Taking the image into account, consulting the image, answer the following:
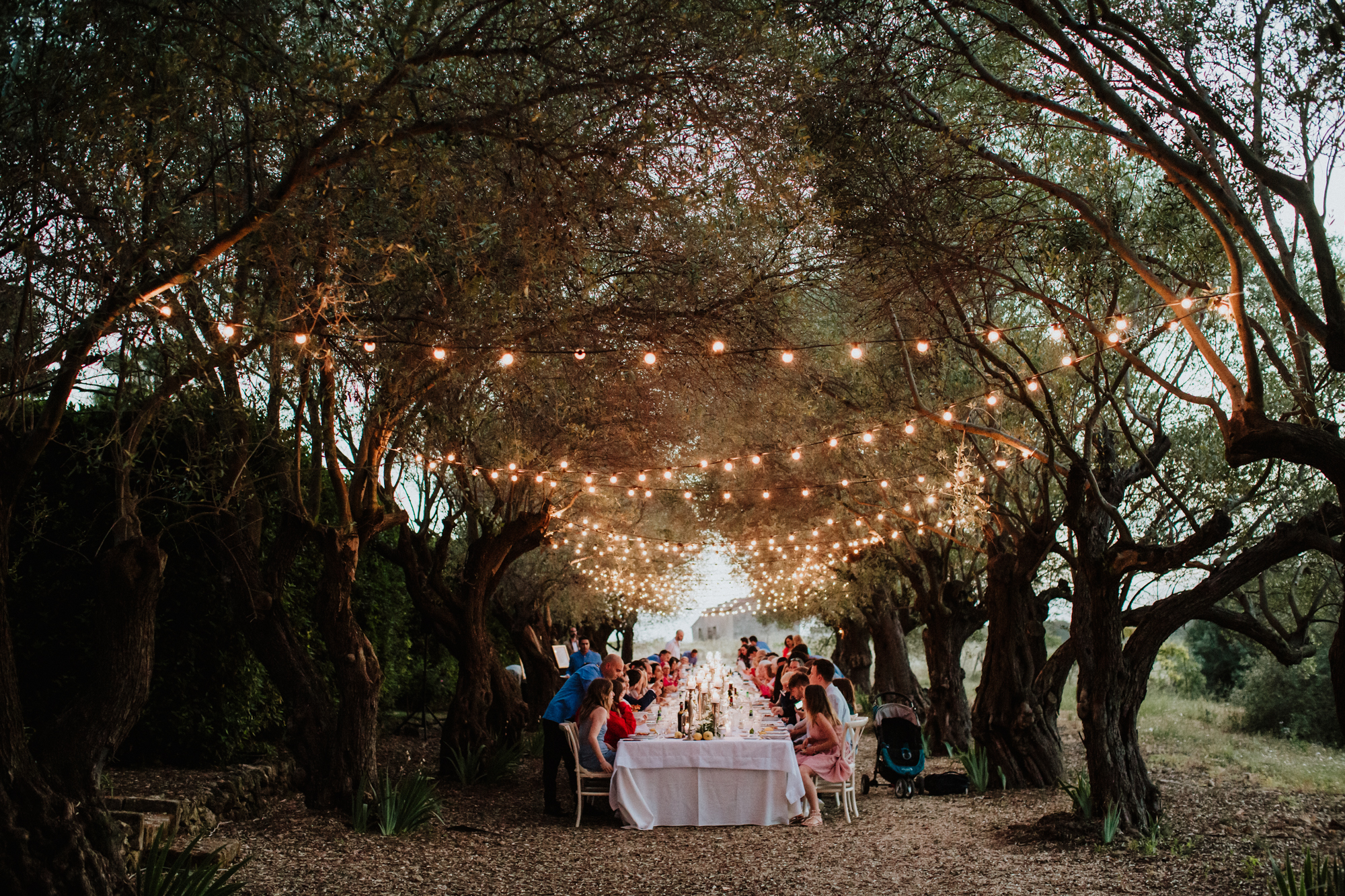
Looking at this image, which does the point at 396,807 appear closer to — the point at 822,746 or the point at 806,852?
the point at 806,852

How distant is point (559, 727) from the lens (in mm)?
9531

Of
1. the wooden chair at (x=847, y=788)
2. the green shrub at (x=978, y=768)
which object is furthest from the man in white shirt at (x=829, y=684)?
the green shrub at (x=978, y=768)

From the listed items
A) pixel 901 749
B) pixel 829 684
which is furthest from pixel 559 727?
pixel 901 749

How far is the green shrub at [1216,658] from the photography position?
72.7 ft

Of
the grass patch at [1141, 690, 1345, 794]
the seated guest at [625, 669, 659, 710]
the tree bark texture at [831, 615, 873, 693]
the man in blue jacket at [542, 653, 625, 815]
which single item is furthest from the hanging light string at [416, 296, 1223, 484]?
the tree bark texture at [831, 615, 873, 693]

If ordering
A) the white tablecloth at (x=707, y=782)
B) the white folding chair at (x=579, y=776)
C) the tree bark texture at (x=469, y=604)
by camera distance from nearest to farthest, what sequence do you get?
the white tablecloth at (x=707, y=782)
the white folding chair at (x=579, y=776)
the tree bark texture at (x=469, y=604)

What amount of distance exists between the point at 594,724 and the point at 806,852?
7.80ft

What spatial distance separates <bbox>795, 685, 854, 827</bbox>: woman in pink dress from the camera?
928 cm

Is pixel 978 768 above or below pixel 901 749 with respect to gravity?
below

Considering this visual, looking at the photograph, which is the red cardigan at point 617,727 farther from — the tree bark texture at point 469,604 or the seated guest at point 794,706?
the tree bark texture at point 469,604

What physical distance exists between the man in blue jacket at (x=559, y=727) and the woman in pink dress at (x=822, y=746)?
2.00m

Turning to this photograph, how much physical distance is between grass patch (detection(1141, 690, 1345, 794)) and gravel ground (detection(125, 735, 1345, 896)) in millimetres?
1970

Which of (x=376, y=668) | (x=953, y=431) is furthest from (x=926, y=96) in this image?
(x=376, y=668)

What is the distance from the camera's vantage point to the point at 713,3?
4.95 metres
